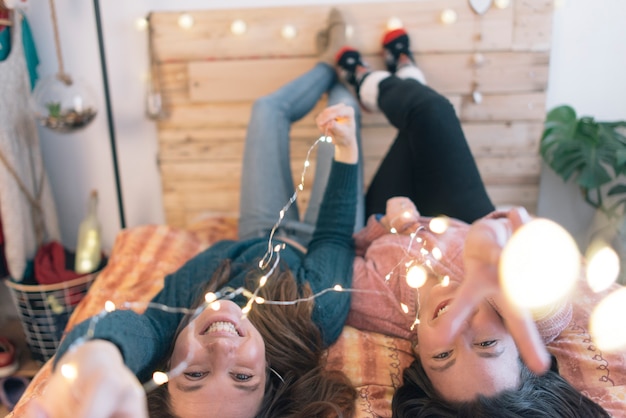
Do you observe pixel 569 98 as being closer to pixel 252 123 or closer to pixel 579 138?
pixel 579 138

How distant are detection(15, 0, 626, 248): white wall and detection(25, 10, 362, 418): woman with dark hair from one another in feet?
1.93

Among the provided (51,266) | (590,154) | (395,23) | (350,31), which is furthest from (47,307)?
(590,154)

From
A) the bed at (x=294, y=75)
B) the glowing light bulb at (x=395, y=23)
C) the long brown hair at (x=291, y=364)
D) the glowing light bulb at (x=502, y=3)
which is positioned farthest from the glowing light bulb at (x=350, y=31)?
the long brown hair at (x=291, y=364)

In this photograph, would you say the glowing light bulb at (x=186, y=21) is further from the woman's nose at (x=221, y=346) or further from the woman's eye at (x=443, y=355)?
the woman's eye at (x=443, y=355)

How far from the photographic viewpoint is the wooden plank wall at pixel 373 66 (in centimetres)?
170

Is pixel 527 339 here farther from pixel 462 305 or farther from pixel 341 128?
pixel 341 128

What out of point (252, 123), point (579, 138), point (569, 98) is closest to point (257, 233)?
point (252, 123)

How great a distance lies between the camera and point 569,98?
1745mm

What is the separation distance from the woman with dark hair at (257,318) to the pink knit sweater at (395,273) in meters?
0.05

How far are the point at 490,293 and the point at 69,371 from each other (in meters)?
0.48

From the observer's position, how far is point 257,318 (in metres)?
1.04

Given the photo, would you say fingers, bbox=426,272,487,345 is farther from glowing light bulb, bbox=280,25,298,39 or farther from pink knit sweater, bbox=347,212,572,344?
glowing light bulb, bbox=280,25,298,39

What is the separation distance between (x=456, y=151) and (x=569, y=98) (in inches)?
28.0

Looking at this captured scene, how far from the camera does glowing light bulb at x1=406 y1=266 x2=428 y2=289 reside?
1.04 m
